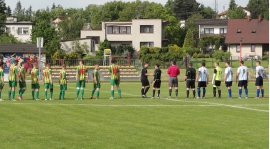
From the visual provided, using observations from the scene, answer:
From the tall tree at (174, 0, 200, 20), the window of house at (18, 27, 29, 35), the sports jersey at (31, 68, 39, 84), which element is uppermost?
the tall tree at (174, 0, 200, 20)

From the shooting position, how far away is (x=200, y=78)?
32.2 metres

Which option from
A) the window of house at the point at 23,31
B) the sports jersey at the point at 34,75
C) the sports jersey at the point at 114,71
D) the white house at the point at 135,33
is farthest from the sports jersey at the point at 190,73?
the window of house at the point at 23,31

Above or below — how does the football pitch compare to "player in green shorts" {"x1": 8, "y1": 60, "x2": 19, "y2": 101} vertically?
below

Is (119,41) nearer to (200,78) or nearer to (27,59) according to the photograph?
(27,59)

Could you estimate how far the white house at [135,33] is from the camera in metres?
99.0

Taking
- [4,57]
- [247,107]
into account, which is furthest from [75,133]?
[4,57]

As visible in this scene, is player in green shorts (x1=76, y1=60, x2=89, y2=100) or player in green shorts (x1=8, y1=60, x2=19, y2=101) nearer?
player in green shorts (x1=8, y1=60, x2=19, y2=101)

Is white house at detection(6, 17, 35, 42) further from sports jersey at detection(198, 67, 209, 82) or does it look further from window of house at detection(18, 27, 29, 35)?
sports jersey at detection(198, 67, 209, 82)

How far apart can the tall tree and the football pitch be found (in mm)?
144897

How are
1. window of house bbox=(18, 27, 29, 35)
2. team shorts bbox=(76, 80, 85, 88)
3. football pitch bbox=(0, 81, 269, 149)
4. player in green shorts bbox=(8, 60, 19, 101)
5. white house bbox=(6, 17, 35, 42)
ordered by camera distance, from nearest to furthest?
football pitch bbox=(0, 81, 269, 149) < player in green shorts bbox=(8, 60, 19, 101) < team shorts bbox=(76, 80, 85, 88) < white house bbox=(6, 17, 35, 42) < window of house bbox=(18, 27, 29, 35)

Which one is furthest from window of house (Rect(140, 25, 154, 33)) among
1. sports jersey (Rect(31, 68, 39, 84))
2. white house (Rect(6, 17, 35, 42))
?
sports jersey (Rect(31, 68, 39, 84))

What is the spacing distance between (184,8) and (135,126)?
154 meters

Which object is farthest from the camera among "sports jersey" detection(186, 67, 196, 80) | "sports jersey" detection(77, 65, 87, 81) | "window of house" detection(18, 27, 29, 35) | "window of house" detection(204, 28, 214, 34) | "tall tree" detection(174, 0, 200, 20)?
"tall tree" detection(174, 0, 200, 20)

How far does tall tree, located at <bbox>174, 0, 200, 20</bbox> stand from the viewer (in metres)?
170
